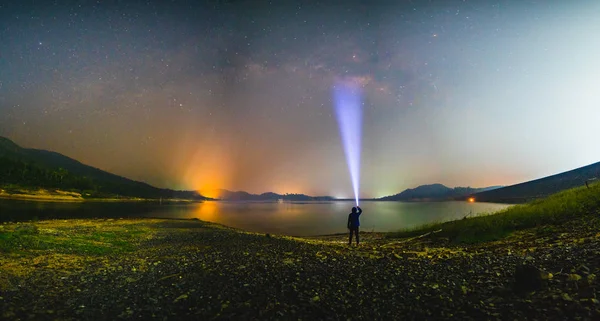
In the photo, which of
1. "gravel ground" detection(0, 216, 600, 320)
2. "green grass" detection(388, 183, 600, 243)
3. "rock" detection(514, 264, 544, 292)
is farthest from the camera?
"green grass" detection(388, 183, 600, 243)

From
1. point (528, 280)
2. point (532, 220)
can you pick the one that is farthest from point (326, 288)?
point (532, 220)

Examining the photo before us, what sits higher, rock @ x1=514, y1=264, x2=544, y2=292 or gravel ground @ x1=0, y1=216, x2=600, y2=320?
rock @ x1=514, y1=264, x2=544, y2=292

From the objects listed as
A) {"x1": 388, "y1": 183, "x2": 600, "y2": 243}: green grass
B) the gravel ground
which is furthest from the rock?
{"x1": 388, "y1": 183, "x2": 600, "y2": 243}: green grass

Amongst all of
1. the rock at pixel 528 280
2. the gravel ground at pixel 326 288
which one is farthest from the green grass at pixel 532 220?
the rock at pixel 528 280

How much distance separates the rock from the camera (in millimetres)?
7574

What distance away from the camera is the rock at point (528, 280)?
757 centimetres

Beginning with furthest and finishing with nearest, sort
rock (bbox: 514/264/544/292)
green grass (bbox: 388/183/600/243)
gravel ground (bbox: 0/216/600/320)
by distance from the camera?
1. green grass (bbox: 388/183/600/243)
2. rock (bbox: 514/264/544/292)
3. gravel ground (bbox: 0/216/600/320)

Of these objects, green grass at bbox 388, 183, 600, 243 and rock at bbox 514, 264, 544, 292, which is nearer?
rock at bbox 514, 264, 544, 292

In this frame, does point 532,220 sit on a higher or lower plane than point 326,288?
higher

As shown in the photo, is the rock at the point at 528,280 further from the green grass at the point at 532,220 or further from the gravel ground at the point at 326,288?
the green grass at the point at 532,220

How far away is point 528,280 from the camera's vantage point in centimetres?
770

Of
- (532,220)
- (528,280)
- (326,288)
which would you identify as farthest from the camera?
(532,220)

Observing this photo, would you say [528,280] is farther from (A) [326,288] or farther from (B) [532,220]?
(B) [532,220]

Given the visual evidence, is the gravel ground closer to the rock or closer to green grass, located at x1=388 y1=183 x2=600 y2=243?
the rock
